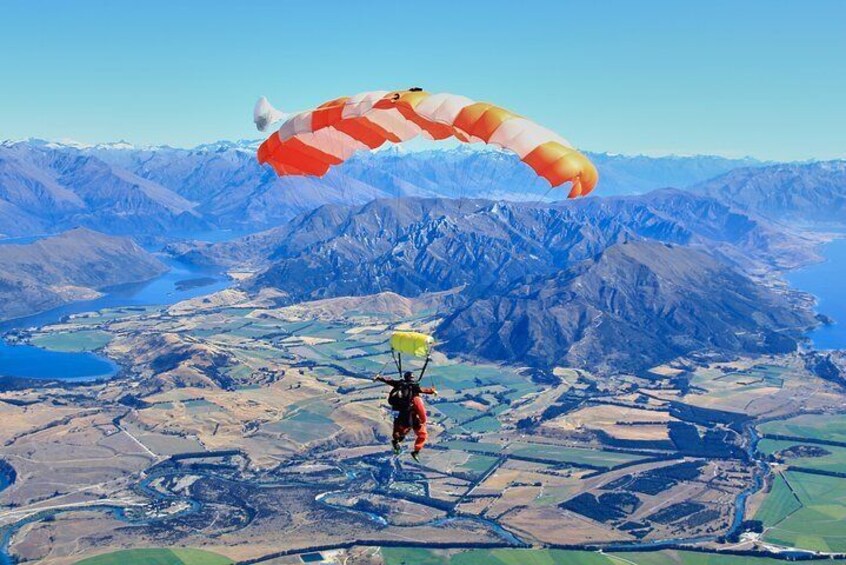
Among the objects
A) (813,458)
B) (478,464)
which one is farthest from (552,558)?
(813,458)

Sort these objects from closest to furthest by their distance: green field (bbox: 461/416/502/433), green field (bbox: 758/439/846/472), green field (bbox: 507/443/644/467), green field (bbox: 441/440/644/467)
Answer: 1. green field (bbox: 758/439/846/472)
2. green field (bbox: 507/443/644/467)
3. green field (bbox: 441/440/644/467)
4. green field (bbox: 461/416/502/433)

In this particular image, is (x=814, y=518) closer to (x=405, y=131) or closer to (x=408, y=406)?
(x=405, y=131)

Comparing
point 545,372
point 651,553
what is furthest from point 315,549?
point 545,372

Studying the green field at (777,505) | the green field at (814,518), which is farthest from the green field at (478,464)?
the green field at (814,518)

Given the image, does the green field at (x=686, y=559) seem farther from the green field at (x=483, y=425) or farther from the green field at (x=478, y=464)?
the green field at (x=483, y=425)

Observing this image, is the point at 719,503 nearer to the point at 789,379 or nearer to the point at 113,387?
the point at 789,379

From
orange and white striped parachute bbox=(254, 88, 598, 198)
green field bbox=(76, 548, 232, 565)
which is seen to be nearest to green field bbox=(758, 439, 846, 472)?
green field bbox=(76, 548, 232, 565)

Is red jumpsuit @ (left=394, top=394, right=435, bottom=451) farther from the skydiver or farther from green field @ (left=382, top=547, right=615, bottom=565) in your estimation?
green field @ (left=382, top=547, right=615, bottom=565)
